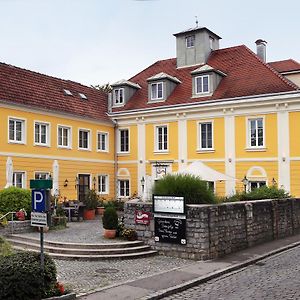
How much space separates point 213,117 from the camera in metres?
27.5

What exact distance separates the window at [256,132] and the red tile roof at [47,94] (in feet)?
32.6

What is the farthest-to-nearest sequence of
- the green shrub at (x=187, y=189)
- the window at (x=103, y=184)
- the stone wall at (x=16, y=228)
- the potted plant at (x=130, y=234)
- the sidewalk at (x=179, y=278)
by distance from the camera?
1. the window at (x=103, y=184)
2. the stone wall at (x=16, y=228)
3. the potted plant at (x=130, y=234)
4. the green shrub at (x=187, y=189)
5. the sidewalk at (x=179, y=278)

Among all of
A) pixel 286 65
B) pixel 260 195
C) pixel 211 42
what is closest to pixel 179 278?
pixel 260 195

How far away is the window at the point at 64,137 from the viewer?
27.1 metres

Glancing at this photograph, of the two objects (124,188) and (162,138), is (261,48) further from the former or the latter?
(124,188)

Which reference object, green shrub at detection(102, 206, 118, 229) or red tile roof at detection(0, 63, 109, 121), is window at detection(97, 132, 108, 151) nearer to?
red tile roof at detection(0, 63, 109, 121)

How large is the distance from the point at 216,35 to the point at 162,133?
931 cm

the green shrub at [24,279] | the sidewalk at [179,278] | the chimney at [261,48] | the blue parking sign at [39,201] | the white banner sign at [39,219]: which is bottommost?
the sidewalk at [179,278]

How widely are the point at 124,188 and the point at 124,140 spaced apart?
3341mm

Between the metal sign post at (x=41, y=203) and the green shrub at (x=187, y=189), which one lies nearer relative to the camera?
the metal sign post at (x=41, y=203)

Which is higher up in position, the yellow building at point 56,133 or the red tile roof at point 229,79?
the red tile roof at point 229,79

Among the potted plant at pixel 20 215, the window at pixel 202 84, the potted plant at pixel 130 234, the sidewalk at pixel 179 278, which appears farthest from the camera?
the window at pixel 202 84

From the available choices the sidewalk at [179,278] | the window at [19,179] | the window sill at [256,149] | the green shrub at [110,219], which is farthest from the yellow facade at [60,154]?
the sidewalk at [179,278]

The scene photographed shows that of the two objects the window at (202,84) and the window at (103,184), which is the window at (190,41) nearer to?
the window at (202,84)
